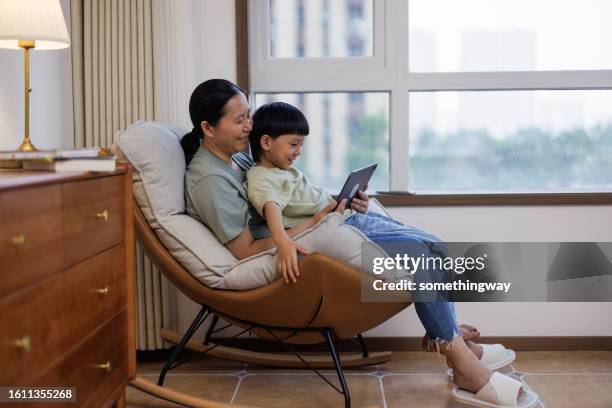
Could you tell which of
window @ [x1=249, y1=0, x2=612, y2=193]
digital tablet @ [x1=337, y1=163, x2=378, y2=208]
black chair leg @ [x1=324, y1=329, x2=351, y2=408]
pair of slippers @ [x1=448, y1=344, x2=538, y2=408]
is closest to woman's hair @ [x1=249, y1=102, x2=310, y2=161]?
digital tablet @ [x1=337, y1=163, x2=378, y2=208]

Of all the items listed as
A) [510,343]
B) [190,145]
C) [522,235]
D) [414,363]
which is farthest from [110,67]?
[510,343]

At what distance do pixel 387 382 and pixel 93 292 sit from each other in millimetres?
1249

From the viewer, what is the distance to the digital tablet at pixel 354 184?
220cm

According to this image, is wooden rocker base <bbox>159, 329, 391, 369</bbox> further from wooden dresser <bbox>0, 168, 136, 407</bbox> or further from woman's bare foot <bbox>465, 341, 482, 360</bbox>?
wooden dresser <bbox>0, 168, 136, 407</bbox>

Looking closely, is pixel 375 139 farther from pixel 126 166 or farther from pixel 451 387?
pixel 126 166

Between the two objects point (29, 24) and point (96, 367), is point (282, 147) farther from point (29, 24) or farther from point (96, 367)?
point (96, 367)

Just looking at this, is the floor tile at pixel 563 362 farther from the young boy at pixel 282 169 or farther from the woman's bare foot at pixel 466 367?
the young boy at pixel 282 169

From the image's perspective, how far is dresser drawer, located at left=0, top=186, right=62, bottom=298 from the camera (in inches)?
47.1

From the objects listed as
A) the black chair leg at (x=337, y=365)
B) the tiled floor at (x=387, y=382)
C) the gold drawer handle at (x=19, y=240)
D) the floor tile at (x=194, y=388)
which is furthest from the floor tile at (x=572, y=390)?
the gold drawer handle at (x=19, y=240)

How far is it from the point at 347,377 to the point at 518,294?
2.79 ft

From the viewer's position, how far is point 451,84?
2.93 metres

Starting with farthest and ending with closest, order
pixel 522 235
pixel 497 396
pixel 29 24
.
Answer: pixel 522 235 < pixel 497 396 < pixel 29 24

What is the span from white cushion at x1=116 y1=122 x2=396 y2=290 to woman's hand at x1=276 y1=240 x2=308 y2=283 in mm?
61

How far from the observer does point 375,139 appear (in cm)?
299
